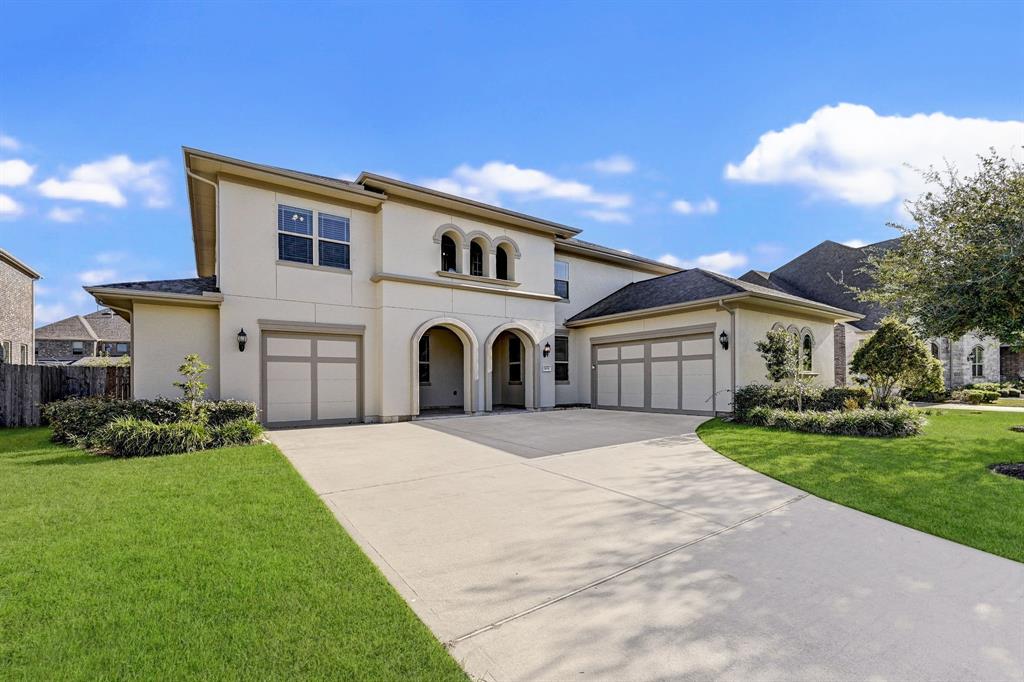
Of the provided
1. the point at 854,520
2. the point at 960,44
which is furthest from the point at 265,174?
the point at 960,44

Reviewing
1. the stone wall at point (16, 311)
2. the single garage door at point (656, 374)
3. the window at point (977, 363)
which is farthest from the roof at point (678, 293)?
the stone wall at point (16, 311)

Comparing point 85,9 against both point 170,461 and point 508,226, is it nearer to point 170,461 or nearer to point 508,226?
point 170,461

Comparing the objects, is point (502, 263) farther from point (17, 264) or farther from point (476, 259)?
point (17, 264)

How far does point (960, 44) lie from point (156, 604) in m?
13.0

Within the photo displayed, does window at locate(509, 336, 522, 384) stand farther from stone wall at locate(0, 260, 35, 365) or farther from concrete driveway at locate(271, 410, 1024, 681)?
stone wall at locate(0, 260, 35, 365)

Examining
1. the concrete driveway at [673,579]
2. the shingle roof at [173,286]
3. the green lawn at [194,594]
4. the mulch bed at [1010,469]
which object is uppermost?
the shingle roof at [173,286]

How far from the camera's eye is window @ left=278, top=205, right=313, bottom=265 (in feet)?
37.2

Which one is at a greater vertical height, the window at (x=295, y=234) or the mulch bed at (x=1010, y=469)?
the window at (x=295, y=234)

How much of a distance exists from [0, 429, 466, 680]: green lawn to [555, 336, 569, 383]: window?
12.7m

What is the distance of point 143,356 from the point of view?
10.2m

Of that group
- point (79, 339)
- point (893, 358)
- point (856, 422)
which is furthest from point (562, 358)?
point (79, 339)

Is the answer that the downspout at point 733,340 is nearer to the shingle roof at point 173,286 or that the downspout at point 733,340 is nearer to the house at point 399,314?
the house at point 399,314

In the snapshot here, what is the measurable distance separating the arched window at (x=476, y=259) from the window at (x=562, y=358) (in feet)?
14.3

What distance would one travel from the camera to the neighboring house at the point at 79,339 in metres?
36.3
